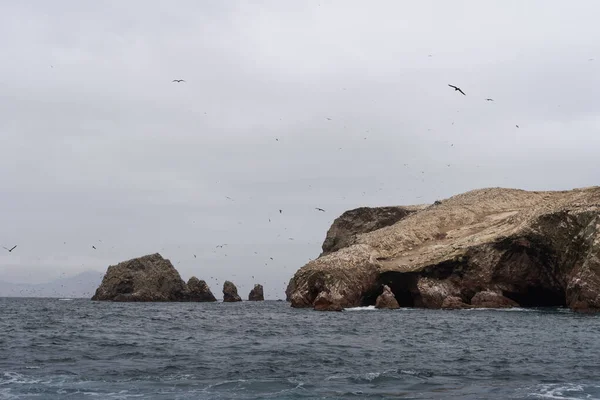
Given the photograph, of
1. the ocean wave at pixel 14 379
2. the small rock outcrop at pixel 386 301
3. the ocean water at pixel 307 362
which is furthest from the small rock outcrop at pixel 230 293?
the ocean wave at pixel 14 379

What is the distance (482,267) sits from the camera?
65.6 meters

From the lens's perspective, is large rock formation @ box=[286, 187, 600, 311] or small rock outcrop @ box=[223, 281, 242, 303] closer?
large rock formation @ box=[286, 187, 600, 311]

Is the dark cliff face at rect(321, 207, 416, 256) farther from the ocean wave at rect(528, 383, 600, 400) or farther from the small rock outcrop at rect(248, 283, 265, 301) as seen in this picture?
the ocean wave at rect(528, 383, 600, 400)

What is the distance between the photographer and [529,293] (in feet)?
219

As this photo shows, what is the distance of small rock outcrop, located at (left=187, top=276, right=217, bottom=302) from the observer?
402 ft

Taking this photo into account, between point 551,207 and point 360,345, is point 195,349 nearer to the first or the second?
point 360,345

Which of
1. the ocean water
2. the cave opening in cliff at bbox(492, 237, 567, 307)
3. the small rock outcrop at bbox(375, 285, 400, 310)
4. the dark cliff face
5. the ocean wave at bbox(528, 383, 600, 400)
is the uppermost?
the dark cliff face

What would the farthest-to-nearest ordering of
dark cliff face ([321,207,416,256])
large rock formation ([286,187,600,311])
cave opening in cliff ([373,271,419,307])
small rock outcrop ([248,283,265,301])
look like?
small rock outcrop ([248,283,265,301]), dark cliff face ([321,207,416,256]), cave opening in cliff ([373,271,419,307]), large rock formation ([286,187,600,311])

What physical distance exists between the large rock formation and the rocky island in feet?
170

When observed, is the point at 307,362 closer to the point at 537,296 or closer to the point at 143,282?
the point at 537,296

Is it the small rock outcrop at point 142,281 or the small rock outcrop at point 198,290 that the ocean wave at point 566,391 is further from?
the small rock outcrop at point 198,290

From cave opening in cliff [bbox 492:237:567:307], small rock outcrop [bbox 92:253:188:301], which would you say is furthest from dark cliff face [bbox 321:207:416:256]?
cave opening in cliff [bbox 492:237:567:307]

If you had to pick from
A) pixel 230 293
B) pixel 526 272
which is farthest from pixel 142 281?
pixel 526 272

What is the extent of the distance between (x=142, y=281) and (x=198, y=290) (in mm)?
12454
